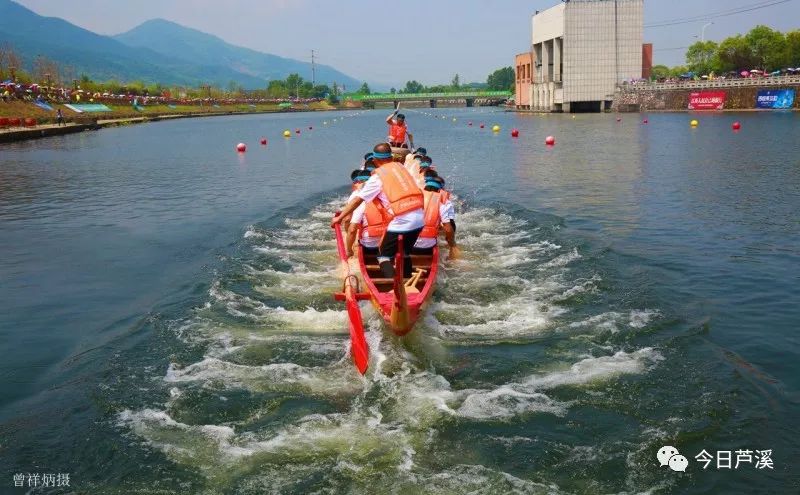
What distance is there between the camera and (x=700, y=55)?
13462cm

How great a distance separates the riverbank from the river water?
121 feet

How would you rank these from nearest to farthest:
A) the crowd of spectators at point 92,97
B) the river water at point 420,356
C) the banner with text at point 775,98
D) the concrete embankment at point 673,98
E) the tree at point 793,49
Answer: the river water at point 420,356, the crowd of spectators at point 92,97, the banner with text at point 775,98, the concrete embankment at point 673,98, the tree at point 793,49

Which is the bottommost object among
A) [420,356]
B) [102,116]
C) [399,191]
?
[420,356]

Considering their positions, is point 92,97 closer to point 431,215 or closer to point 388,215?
point 431,215

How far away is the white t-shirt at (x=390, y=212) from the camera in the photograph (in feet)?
30.8

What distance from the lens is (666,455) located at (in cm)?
684

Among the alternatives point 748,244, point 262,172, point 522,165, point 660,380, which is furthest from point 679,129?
point 660,380

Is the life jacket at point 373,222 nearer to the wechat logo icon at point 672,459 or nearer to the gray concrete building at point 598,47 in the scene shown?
the wechat logo icon at point 672,459

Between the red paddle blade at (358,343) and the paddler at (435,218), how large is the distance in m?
3.41

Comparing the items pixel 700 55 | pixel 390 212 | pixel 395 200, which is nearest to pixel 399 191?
pixel 395 200

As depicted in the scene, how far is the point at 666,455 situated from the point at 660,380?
188 centimetres

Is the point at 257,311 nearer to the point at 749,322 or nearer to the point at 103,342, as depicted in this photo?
the point at 103,342

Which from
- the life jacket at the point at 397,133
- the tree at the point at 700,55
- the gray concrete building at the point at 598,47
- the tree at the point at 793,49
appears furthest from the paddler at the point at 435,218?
the tree at the point at 700,55

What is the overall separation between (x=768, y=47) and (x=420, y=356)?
112 m
